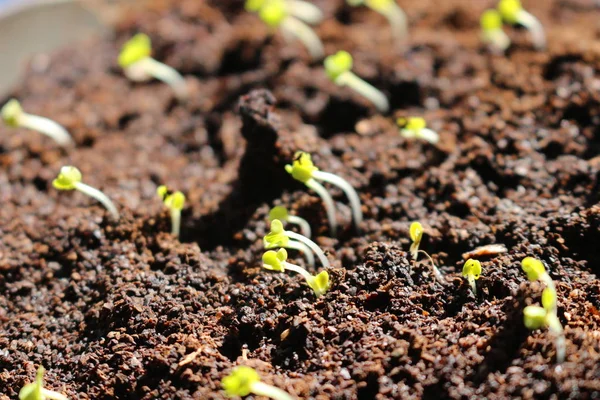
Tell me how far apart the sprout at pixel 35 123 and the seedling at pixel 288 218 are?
831 mm

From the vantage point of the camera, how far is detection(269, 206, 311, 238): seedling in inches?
53.1

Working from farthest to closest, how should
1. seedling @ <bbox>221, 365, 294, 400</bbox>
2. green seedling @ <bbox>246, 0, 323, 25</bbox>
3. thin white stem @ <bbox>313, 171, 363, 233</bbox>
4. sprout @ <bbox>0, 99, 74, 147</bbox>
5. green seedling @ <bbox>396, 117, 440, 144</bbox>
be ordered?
green seedling @ <bbox>246, 0, 323, 25</bbox> → sprout @ <bbox>0, 99, 74, 147</bbox> → green seedling @ <bbox>396, 117, 440, 144</bbox> → thin white stem @ <bbox>313, 171, 363, 233</bbox> → seedling @ <bbox>221, 365, 294, 400</bbox>

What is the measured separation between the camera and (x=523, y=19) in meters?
1.86

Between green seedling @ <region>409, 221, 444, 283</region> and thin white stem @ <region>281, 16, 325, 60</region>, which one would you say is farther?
thin white stem @ <region>281, 16, 325, 60</region>

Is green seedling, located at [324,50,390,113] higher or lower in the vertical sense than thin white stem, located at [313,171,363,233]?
higher

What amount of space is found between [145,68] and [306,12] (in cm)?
60

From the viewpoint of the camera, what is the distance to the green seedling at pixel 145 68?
183 centimetres

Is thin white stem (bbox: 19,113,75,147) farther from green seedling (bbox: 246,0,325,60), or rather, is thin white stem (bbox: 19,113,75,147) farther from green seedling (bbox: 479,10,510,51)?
green seedling (bbox: 479,10,510,51)

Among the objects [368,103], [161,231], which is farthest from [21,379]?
[368,103]

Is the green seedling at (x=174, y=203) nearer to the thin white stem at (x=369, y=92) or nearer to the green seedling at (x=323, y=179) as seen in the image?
the green seedling at (x=323, y=179)

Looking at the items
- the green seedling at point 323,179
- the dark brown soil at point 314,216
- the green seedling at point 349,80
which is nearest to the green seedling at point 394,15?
the dark brown soil at point 314,216

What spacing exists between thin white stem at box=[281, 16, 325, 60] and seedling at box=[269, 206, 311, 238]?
75 centimetres

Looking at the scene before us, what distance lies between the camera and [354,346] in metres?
1.16

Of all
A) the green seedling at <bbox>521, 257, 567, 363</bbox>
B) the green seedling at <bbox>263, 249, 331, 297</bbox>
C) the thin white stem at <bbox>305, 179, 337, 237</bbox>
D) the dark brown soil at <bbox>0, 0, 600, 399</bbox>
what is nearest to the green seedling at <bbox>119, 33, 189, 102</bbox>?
the dark brown soil at <bbox>0, 0, 600, 399</bbox>
